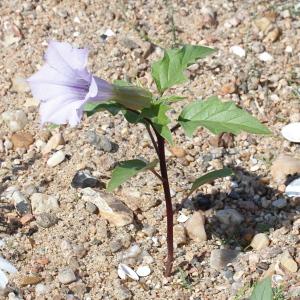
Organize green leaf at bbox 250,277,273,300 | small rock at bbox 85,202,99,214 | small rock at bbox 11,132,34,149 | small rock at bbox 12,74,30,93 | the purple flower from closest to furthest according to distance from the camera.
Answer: the purple flower < green leaf at bbox 250,277,273,300 < small rock at bbox 85,202,99,214 < small rock at bbox 11,132,34,149 < small rock at bbox 12,74,30,93

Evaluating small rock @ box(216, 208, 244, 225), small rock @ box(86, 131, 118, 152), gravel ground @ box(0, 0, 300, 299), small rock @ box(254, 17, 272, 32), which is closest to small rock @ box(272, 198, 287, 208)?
gravel ground @ box(0, 0, 300, 299)

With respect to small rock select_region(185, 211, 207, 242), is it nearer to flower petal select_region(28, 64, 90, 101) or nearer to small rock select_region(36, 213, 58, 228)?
small rock select_region(36, 213, 58, 228)

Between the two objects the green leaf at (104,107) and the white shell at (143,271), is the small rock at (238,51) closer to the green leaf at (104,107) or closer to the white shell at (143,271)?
the white shell at (143,271)

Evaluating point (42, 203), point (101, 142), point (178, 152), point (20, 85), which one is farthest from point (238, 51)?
point (42, 203)

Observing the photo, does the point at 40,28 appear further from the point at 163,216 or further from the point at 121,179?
the point at 121,179

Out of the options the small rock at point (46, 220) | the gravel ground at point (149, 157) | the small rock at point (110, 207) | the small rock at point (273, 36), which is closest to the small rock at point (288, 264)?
the gravel ground at point (149, 157)

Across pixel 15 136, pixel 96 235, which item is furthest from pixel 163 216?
pixel 15 136
